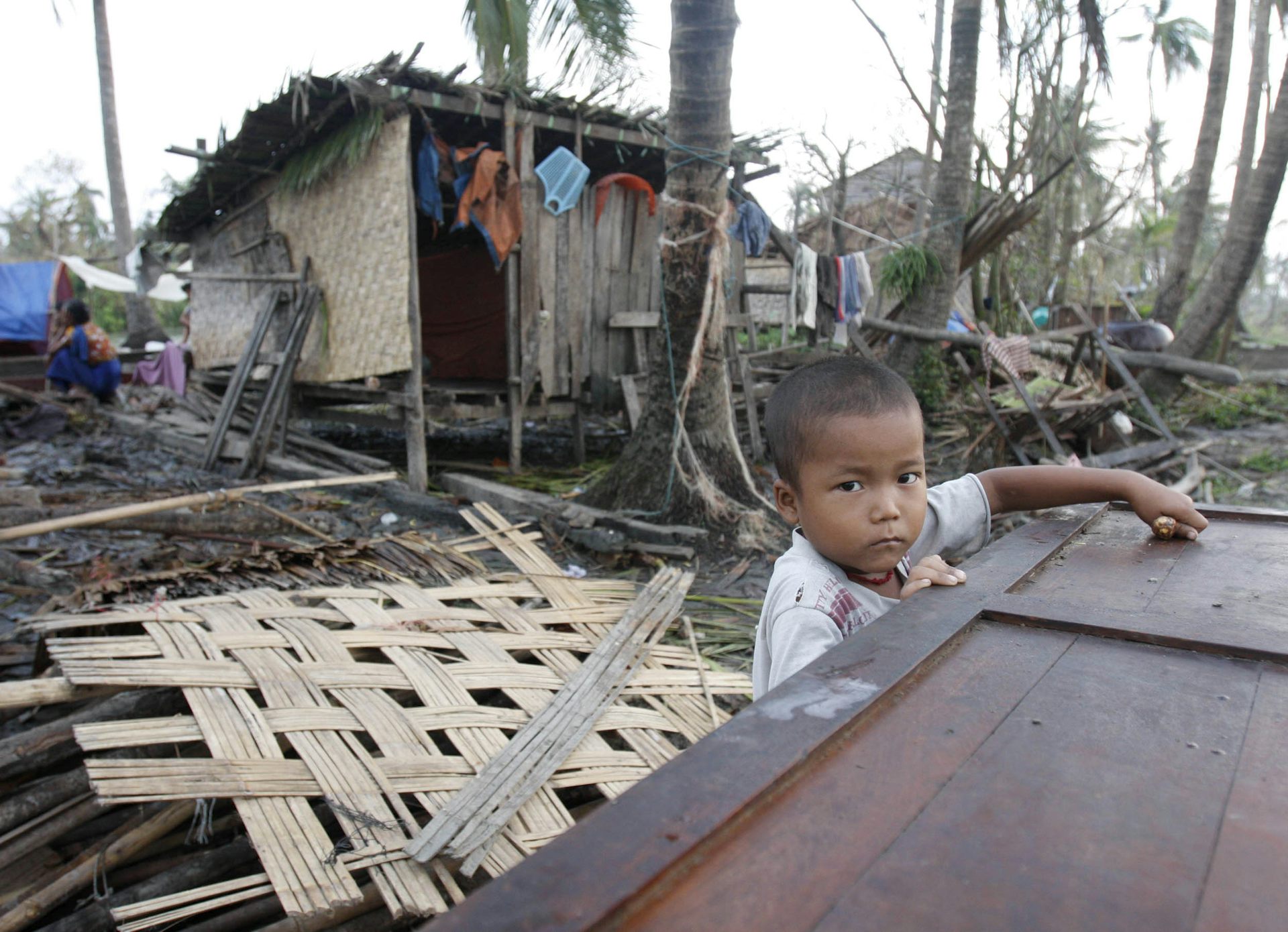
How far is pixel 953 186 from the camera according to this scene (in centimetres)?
859

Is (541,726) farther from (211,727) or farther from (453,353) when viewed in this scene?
(453,353)

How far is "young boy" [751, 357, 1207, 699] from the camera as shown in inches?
56.2

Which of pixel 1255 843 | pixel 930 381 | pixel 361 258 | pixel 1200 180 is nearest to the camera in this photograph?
pixel 1255 843

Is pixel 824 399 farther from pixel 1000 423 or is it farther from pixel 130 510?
pixel 1000 423

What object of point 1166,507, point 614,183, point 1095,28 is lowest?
point 1166,507

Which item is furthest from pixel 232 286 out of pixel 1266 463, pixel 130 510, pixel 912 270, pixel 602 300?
pixel 1266 463

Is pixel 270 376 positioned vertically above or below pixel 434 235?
below

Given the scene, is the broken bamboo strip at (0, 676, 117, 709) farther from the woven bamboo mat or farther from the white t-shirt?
the white t-shirt

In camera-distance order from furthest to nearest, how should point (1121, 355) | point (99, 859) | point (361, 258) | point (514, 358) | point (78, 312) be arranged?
point (78, 312), point (1121, 355), point (514, 358), point (361, 258), point (99, 859)

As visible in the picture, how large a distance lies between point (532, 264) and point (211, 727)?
551cm

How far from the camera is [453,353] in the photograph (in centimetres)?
945

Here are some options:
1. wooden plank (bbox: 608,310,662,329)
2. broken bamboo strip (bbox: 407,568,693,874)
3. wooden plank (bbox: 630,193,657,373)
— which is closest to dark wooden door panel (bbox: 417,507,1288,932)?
broken bamboo strip (bbox: 407,568,693,874)

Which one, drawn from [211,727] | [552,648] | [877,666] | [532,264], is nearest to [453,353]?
[532,264]

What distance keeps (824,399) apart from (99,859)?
77.9 inches
